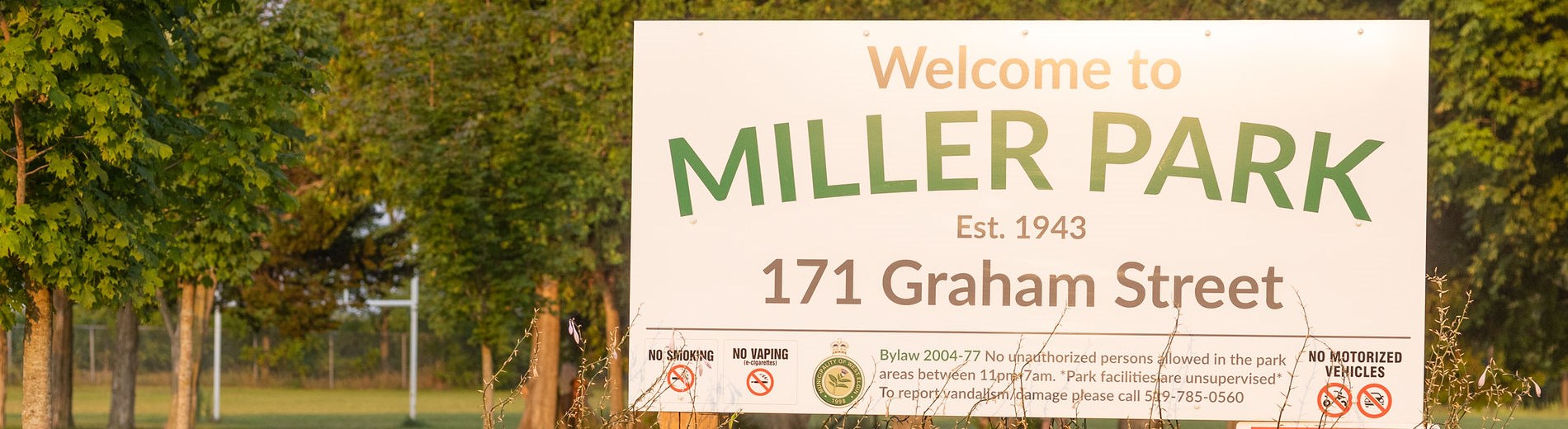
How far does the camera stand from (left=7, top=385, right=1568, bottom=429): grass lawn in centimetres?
3325

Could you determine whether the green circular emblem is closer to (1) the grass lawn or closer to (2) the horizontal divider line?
(2) the horizontal divider line

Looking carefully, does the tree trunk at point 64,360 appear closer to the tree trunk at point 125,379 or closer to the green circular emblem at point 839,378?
the tree trunk at point 125,379

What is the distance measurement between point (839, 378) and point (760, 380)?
0.26 metres

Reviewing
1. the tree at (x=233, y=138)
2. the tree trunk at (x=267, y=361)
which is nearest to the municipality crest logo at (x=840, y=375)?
the tree at (x=233, y=138)

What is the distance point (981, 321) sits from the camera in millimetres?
5336

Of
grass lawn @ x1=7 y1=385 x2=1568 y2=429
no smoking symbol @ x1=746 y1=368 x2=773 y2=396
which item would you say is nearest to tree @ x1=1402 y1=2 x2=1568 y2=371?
grass lawn @ x1=7 y1=385 x2=1568 y2=429

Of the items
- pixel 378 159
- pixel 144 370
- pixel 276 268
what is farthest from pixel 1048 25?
pixel 144 370

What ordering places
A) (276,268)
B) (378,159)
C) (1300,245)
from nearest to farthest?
(1300,245)
(378,159)
(276,268)

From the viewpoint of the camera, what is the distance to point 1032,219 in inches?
209

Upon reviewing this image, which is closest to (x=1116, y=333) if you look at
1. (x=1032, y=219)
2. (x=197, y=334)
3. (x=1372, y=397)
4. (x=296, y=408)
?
(x=1032, y=219)

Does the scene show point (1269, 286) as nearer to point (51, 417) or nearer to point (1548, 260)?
point (51, 417)

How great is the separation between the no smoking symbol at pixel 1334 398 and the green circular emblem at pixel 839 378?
1.49 metres

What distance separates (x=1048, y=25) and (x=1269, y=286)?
3.63ft

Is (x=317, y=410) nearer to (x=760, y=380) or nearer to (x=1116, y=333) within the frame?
(x=760, y=380)
